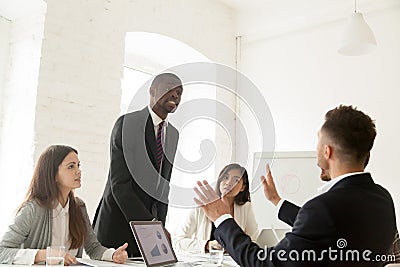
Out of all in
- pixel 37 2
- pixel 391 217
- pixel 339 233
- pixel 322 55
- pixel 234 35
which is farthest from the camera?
pixel 234 35

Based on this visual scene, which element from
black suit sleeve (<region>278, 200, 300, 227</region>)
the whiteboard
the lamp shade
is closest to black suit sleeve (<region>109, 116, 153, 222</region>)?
black suit sleeve (<region>278, 200, 300, 227</region>)

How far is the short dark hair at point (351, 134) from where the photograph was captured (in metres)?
1.46

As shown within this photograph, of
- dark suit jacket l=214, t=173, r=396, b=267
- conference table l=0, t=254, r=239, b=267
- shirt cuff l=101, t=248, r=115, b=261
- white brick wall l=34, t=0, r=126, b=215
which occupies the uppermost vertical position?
white brick wall l=34, t=0, r=126, b=215

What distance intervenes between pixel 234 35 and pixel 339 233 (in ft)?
13.2

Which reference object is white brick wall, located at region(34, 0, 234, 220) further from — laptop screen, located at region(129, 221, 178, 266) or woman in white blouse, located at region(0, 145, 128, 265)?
laptop screen, located at region(129, 221, 178, 266)

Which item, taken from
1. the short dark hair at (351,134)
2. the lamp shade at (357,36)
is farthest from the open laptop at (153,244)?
the lamp shade at (357,36)

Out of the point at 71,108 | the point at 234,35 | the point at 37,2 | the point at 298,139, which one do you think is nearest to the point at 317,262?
the point at 71,108

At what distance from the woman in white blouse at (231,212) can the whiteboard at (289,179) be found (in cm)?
35

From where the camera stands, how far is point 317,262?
4.49ft

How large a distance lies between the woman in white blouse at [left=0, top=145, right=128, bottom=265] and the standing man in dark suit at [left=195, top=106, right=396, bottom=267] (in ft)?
2.52

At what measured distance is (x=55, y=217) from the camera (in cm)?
220

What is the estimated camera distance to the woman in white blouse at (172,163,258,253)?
3.09 m

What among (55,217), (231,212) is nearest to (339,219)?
(55,217)

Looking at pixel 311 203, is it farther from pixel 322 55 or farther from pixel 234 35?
pixel 234 35
